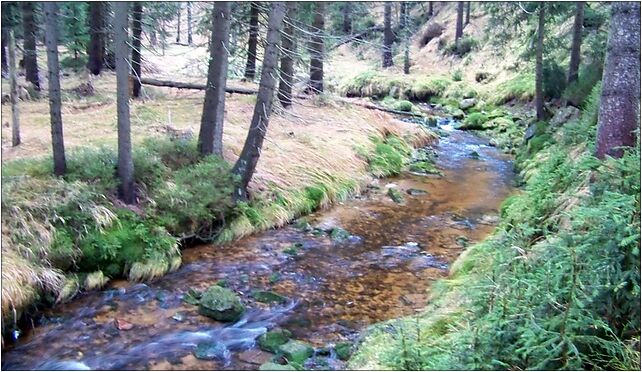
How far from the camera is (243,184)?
11.1 metres

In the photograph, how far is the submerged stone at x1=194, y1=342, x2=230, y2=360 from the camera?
6.59 metres

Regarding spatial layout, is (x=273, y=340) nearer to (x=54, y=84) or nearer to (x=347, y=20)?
(x=54, y=84)

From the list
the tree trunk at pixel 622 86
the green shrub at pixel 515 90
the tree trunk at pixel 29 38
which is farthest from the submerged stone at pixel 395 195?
the green shrub at pixel 515 90

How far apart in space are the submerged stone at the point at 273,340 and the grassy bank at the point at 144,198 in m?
2.63

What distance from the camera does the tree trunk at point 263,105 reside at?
405 inches

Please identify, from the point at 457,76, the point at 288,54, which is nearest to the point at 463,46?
the point at 457,76

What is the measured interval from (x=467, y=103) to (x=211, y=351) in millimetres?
21548

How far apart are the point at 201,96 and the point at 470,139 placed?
9.64m

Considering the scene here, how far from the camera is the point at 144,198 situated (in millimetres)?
9852

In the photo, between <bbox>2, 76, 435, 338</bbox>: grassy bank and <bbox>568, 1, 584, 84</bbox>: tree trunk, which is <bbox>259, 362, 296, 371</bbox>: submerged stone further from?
<bbox>568, 1, 584, 84</bbox>: tree trunk

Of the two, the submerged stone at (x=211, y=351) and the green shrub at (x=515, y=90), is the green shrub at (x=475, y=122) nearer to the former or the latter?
the green shrub at (x=515, y=90)

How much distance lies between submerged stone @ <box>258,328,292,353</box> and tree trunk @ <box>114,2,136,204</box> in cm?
403

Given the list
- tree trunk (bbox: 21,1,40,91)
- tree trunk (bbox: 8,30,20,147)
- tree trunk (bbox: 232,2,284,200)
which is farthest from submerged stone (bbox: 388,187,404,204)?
tree trunk (bbox: 21,1,40,91)

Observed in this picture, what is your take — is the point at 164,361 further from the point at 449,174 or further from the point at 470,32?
the point at 470,32
